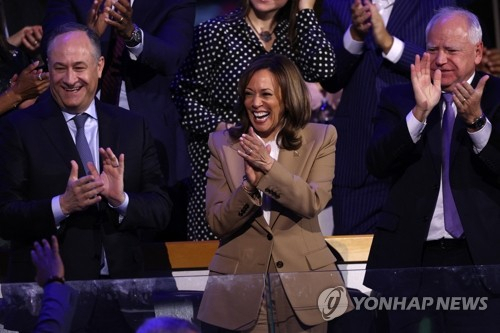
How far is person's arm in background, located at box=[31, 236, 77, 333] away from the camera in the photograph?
343cm

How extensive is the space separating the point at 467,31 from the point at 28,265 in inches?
76.9

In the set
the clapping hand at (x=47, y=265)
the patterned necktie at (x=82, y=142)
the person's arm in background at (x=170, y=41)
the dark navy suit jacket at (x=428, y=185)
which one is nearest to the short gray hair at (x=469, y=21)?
the dark navy suit jacket at (x=428, y=185)

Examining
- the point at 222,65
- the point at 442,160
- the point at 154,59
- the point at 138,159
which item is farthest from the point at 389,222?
the point at 154,59

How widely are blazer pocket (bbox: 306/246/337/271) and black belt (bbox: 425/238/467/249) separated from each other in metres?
0.43

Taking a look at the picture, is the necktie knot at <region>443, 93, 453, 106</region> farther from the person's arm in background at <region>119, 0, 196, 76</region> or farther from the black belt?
the person's arm in background at <region>119, 0, 196, 76</region>

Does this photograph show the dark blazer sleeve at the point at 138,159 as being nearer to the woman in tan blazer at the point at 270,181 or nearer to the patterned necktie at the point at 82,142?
the patterned necktie at the point at 82,142

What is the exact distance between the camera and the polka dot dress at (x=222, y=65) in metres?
5.18

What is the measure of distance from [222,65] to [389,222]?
1.24 m

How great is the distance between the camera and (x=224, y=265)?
13.8 feet

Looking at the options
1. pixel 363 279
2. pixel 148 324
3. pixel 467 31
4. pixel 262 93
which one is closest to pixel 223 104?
pixel 262 93

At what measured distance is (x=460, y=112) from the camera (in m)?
4.29

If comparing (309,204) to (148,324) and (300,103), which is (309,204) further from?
(148,324)

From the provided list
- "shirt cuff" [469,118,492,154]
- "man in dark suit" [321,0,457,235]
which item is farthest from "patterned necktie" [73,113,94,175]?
"shirt cuff" [469,118,492,154]

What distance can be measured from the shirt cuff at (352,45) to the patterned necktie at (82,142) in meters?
1.43
